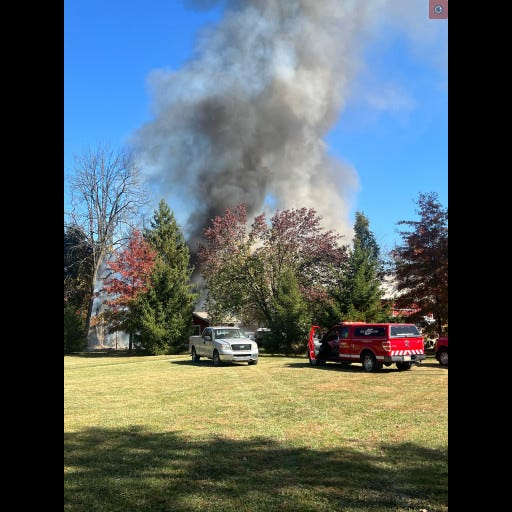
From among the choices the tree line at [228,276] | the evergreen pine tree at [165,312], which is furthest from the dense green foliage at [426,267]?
the evergreen pine tree at [165,312]

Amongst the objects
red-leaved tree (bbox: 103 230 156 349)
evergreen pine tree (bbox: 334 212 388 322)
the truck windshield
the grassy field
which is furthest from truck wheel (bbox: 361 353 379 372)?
red-leaved tree (bbox: 103 230 156 349)

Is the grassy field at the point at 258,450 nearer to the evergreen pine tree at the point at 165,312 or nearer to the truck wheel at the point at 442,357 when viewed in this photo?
the truck wheel at the point at 442,357

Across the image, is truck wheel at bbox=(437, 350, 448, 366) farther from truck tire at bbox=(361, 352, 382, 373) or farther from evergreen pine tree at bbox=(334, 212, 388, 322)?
evergreen pine tree at bbox=(334, 212, 388, 322)

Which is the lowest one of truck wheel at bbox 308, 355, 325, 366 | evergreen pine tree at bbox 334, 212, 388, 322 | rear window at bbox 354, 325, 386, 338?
truck wheel at bbox 308, 355, 325, 366

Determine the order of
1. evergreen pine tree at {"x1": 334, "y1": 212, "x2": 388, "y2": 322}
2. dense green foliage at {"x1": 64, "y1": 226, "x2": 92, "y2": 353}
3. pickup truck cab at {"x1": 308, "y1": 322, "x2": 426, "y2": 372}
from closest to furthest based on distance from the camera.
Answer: pickup truck cab at {"x1": 308, "y1": 322, "x2": 426, "y2": 372}
evergreen pine tree at {"x1": 334, "y1": 212, "x2": 388, "y2": 322}
dense green foliage at {"x1": 64, "y1": 226, "x2": 92, "y2": 353}

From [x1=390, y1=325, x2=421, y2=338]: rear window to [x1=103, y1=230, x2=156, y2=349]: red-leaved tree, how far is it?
21.1m

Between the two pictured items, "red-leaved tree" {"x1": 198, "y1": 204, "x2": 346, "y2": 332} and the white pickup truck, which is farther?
"red-leaved tree" {"x1": 198, "y1": 204, "x2": 346, "y2": 332}

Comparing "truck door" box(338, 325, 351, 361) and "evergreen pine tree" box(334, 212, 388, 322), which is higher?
"evergreen pine tree" box(334, 212, 388, 322)

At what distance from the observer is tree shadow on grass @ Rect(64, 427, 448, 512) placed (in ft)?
15.0

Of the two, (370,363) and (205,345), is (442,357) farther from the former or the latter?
(205,345)

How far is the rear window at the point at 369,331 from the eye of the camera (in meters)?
17.2

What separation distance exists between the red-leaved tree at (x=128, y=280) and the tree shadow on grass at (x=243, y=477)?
1122 inches
